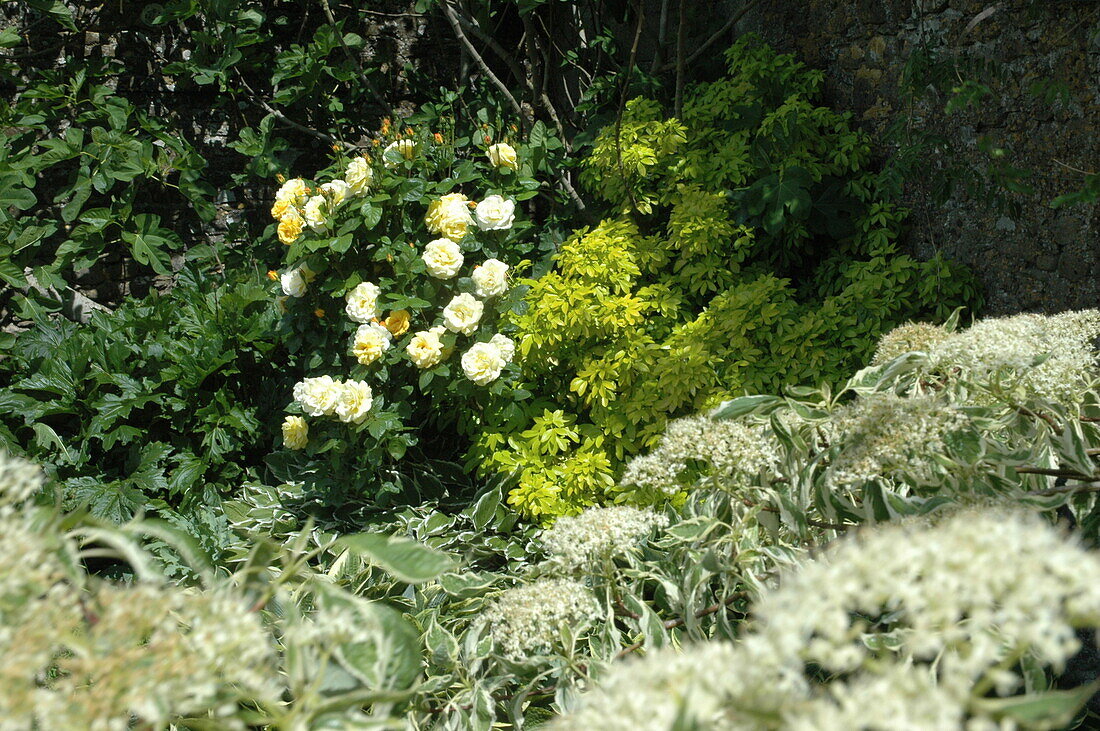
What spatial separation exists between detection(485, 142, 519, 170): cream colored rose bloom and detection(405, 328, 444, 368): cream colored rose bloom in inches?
33.4

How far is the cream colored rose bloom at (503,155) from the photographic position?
9.68 feet

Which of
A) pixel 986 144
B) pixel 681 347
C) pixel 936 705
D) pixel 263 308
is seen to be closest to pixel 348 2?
pixel 263 308

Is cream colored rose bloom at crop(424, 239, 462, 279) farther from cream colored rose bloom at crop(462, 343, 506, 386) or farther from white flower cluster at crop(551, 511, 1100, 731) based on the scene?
white flower cluster at crop(551, 511, 1100, 731)

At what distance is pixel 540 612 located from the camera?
49.9 inches

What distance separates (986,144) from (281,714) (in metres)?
2.04

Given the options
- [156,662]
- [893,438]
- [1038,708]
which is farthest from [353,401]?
[1038,708]

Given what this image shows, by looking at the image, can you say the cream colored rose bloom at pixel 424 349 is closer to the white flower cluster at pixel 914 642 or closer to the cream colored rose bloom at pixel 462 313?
the cream colored rose bloom at pixel 462 313

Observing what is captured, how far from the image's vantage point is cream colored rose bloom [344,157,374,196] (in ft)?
8.45

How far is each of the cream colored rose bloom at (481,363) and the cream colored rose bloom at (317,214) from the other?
66 centimetres

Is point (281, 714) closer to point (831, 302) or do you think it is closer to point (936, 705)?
point (936, 705)

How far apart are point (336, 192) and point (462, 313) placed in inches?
23.9

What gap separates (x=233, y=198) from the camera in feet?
12.1

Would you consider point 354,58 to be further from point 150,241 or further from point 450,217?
point 450,217

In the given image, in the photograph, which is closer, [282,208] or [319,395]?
[319,395]
